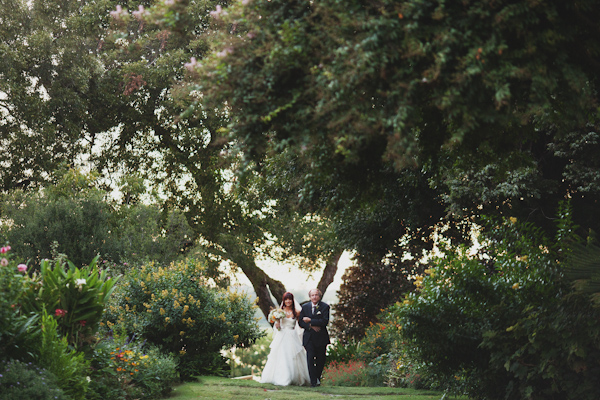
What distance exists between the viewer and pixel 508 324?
7.54 m

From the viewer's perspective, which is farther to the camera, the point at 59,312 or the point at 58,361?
the point at 59,312

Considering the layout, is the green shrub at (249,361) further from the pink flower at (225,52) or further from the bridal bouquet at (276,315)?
the pink flower at (225,52)

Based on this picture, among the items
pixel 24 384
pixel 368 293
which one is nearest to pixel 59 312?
pixel 24 384

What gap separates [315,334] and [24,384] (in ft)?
23.1

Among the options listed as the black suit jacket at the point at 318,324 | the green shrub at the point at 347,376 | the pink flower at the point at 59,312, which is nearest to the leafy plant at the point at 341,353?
the green shrub at the point at 347,376

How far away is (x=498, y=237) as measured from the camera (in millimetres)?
8234

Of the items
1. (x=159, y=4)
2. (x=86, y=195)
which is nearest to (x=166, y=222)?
(x=86, y=195)

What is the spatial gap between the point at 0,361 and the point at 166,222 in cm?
1598

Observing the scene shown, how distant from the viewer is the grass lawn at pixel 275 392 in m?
9.77

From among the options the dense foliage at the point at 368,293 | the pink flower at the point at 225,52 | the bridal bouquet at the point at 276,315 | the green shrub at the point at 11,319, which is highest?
the pink flower at the point at 225,52

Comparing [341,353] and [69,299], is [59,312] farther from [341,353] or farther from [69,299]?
[341,353]

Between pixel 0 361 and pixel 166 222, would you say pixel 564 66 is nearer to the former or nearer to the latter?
pixel 0 361

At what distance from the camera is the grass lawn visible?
32.1 ft

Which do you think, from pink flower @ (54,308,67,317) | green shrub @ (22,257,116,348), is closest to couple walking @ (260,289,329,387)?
green shrub @ (22,257,116,348)
